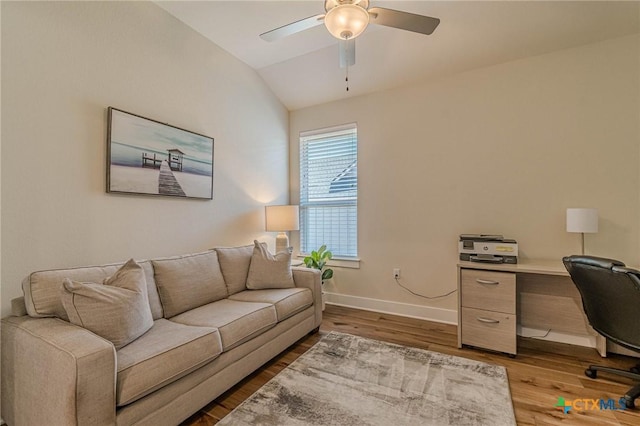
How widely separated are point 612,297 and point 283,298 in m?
2.20

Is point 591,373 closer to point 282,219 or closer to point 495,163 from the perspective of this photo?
point 495,163

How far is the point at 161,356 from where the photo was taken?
1.45 m

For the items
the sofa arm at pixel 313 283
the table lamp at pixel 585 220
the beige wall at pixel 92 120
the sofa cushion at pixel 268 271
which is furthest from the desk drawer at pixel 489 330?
the beige wall at pixel 92 120

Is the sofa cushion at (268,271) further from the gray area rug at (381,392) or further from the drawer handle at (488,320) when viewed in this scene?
the drawer handle at (488,320)

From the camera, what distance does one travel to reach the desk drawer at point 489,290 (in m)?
2.39

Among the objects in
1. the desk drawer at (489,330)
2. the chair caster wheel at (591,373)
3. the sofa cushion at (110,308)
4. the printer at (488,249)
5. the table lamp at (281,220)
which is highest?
the table lamp at (281,220)

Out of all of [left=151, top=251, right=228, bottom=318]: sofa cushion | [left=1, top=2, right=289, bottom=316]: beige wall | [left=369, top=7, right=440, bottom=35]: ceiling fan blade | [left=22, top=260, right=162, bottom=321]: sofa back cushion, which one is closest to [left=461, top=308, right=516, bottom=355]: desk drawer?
[left=151, top=251, right=228, bottom=318]: sofa cushion

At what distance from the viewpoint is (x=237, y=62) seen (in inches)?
128

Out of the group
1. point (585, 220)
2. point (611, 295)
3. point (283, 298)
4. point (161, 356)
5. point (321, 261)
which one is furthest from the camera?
point (321, 261)

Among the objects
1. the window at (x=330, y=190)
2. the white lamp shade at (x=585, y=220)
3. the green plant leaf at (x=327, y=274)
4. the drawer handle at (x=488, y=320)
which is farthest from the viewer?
the window at (x=330, y=190)

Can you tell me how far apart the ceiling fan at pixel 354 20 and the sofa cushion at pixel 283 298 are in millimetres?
1941

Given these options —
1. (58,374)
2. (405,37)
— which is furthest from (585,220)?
(58,374)

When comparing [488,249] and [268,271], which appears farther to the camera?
[268,271]

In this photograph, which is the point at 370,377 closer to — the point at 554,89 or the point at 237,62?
the point at 554,89
